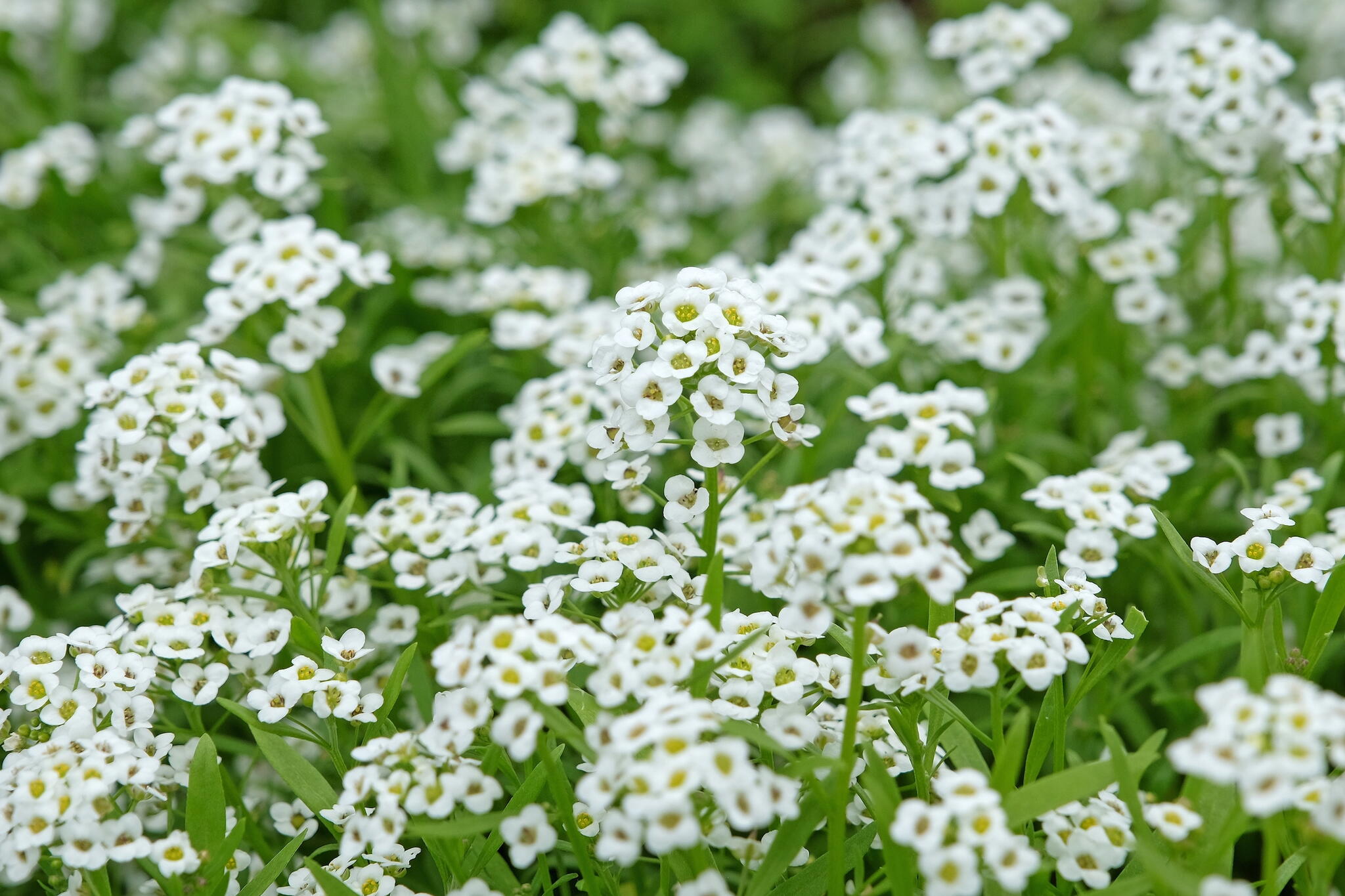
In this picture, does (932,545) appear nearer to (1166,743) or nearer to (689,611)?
(689,611)

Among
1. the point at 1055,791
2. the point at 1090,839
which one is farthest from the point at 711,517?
the point at 1090,839

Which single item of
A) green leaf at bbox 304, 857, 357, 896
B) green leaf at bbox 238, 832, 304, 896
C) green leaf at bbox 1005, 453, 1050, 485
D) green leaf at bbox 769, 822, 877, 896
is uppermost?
green leaf at bbox 304, 857, 357, 896

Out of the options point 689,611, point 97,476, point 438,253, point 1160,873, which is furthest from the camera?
point 438,253

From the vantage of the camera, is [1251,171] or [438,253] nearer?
[1251,171]

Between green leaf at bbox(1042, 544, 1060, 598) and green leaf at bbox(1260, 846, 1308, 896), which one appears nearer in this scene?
green leaf at bbox(1260, 846, 1308, 896)

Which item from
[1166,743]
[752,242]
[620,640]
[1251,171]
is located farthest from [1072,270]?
[620,640]

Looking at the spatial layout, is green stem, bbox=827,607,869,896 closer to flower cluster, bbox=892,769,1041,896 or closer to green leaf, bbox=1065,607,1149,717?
flower cluster, bbox=892,769,1041,896

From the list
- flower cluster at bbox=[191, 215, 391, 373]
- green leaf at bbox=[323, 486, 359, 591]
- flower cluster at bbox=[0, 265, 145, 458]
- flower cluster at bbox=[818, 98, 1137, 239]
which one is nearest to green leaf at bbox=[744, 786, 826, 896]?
green leaf at bbox=[323, 486, 359, 591]

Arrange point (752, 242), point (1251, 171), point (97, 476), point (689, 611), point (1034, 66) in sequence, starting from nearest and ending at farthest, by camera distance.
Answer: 1. point (689, 611)
2. point (97, 476)
3. point (1251, 171)
4. point (752, 242)
5. point (1034, 66)

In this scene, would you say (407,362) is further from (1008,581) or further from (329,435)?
(1008,581)
